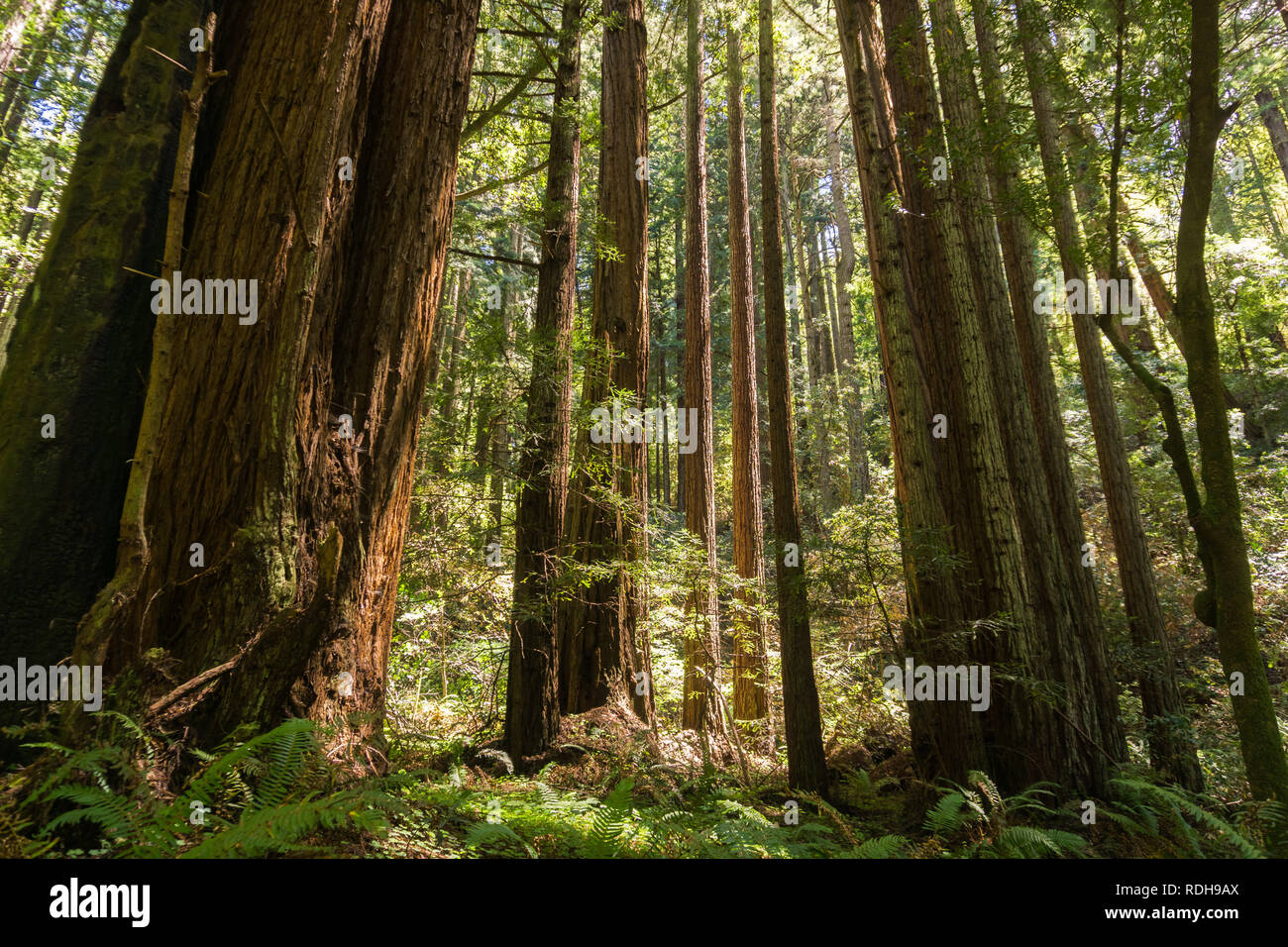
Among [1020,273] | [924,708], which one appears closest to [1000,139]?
[1020,273]

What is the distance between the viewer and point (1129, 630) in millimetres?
7676

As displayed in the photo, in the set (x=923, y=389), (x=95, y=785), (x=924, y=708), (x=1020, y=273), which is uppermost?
(x=1020, y=273)

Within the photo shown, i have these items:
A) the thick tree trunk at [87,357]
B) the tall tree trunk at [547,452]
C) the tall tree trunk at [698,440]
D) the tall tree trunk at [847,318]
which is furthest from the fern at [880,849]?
the tall tree trunk at [847,318]

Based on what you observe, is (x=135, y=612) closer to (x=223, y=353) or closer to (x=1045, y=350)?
(x=223, y=353)

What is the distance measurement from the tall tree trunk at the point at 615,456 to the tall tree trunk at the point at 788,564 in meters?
1.39

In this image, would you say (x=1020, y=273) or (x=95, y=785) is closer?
(x=95, y=785)

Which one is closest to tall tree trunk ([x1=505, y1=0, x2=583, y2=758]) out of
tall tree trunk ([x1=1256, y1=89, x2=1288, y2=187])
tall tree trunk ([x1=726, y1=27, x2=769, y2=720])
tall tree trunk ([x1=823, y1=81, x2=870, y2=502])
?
tall tree trunk ([x1=726, y1=27, x2=769, y2=720])

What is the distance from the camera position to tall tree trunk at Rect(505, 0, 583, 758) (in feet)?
16.6

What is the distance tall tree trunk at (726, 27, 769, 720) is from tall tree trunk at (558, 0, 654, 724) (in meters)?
2.53

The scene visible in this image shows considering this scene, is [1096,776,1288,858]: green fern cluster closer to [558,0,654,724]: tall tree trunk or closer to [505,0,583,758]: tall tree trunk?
[558,0,654,724]: tall tree trunk

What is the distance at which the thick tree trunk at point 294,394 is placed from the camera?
2500 mm

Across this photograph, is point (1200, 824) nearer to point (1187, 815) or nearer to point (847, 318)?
point (1187, 815)
